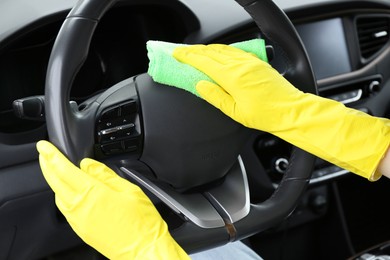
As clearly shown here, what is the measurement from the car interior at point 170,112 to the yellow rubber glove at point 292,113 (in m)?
0.09

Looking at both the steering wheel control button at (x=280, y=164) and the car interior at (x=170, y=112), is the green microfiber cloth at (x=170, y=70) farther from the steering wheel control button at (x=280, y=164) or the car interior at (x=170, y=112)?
the steering wheel control button at (x=280, y=164)

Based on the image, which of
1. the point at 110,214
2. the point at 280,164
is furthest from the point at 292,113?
the point at 280,164

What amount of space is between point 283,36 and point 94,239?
44cm

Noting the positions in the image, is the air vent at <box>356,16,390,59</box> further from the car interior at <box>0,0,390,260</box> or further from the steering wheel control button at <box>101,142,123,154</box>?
the steering wheel control button at <box>101,142,123,154</box>

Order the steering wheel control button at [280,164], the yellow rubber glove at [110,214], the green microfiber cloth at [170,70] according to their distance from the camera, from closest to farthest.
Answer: the yellow rubber glove at [110,214], the green microfiber cloth at [170,70], the steering wheel control button at [280,164]

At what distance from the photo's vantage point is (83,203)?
2.62ft

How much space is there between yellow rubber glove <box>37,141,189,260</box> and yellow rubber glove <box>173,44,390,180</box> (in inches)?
7.5

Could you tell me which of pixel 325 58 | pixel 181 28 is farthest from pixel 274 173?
pixel 181 28

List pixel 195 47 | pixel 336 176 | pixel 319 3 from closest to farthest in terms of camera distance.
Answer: pixel 195 47
pixel 319 3
pixel 336 176

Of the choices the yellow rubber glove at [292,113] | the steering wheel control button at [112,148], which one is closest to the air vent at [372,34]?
the yellow rubber glove at [292,113]

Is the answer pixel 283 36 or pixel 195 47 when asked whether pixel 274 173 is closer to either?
pixel 283 36

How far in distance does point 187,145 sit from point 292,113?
0.60 feet

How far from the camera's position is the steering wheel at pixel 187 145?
914 mm

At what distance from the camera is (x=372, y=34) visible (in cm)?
166
